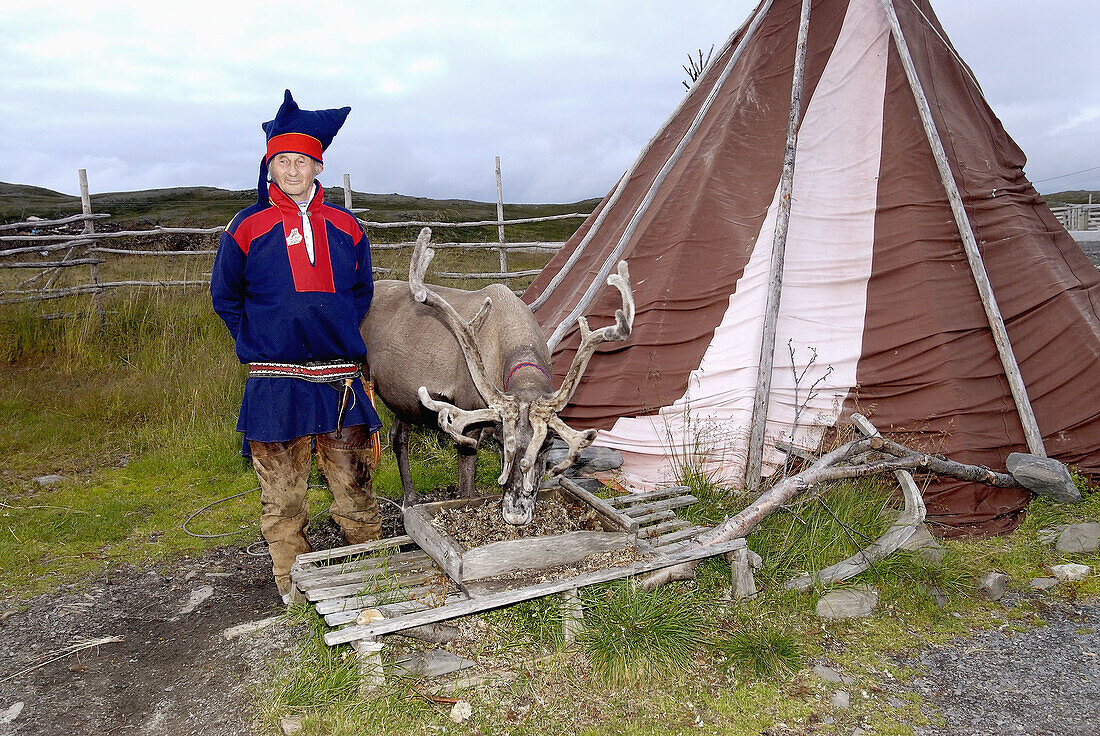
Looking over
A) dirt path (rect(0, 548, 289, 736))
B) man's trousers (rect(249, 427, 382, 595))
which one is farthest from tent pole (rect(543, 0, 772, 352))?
dirt path (rect(0, 548, 289, 736))

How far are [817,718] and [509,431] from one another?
181cm

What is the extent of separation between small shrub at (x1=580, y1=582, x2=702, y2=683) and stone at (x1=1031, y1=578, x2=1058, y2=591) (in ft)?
6.80

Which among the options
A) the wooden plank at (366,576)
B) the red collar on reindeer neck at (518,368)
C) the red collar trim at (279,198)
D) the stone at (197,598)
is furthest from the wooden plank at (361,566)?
the red collar trim at (279,198)

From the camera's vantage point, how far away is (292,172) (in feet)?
12.2

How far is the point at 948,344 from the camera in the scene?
498 cm

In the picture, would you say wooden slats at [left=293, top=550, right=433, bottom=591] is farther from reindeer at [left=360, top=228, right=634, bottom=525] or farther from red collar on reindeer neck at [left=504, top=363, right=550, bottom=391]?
red collar on reindeer neck at [left=504, top=363, right=550, bottom=391]

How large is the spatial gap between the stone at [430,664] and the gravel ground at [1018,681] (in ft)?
6.41

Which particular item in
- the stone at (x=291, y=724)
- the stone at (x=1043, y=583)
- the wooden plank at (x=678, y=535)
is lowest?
the stone at (x=1043, y=583)

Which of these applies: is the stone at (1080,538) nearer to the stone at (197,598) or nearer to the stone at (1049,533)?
the stone at (1049,533)

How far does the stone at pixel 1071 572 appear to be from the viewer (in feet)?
13.8

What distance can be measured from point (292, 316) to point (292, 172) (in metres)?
0.73

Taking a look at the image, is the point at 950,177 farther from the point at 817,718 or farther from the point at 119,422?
the point at 119,422

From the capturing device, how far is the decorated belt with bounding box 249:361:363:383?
3.79m

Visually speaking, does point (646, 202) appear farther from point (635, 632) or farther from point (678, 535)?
point (635, 632)
